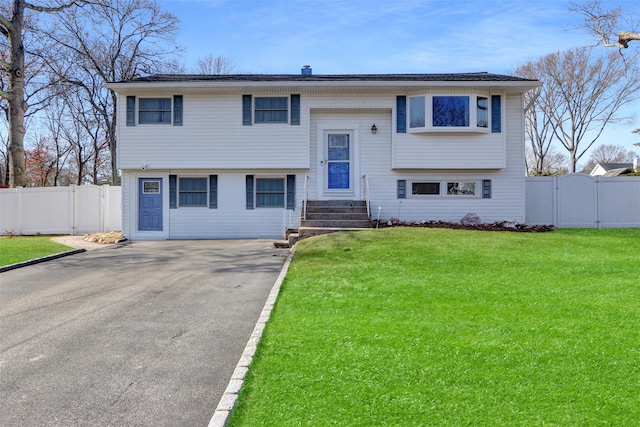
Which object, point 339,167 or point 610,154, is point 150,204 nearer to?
point 339,167

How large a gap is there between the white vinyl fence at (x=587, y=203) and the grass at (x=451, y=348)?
347 inches

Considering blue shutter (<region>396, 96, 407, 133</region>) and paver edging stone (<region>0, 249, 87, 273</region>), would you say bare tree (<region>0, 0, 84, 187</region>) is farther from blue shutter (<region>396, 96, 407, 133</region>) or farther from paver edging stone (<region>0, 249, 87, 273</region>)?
blue shutter (<region>396, 96, 407, 133</region>)

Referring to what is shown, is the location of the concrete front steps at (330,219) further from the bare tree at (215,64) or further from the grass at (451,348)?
the bare tree at (215,64)

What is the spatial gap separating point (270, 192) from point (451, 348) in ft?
40.2

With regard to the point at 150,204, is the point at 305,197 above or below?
above

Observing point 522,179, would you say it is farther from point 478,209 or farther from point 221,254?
point 221,254

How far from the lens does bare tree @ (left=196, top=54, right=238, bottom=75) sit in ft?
114

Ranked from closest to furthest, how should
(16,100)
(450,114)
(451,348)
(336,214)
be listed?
(451,348), (336,214), (450,114), (16,100)

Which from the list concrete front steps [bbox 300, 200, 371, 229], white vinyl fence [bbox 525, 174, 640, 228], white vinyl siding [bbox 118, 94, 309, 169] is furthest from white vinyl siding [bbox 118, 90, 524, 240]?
white vinyl fence [bbox 525, 174, 640, 228]

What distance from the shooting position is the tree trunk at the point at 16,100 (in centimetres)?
1927

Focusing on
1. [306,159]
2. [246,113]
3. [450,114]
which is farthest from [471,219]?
[246,113]

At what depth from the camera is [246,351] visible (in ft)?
13.8

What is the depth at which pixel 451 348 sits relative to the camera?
4.12 meters

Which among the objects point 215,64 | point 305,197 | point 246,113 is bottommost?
point 305,197
